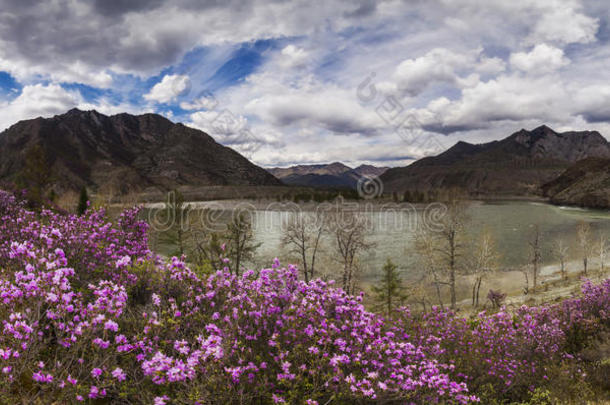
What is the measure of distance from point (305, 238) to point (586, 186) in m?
169

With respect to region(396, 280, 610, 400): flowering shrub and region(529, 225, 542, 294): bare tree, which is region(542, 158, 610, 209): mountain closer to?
region(529, 225, 542, 294): bare tree

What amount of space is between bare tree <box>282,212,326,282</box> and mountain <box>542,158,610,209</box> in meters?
127

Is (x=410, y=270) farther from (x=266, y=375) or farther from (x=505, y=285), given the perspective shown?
(x=266, y=375)

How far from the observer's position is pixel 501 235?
2375 inches

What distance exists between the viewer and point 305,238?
33.8m

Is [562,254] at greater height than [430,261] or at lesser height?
lesser

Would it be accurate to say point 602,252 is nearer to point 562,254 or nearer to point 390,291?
point 562,254

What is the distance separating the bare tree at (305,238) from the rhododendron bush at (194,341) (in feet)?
78.4

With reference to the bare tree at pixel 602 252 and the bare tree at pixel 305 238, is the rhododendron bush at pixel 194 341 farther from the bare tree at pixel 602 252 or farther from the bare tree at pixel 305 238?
the bare tree at pixel 602 252

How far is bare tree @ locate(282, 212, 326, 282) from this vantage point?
1300 inches

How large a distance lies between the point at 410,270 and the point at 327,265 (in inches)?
412

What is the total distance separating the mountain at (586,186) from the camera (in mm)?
126812

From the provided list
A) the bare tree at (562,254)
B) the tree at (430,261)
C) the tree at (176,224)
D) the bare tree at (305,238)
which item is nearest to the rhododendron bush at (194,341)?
the tree at (430,261)

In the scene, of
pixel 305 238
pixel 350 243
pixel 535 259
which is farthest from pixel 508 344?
pixel 535 259
